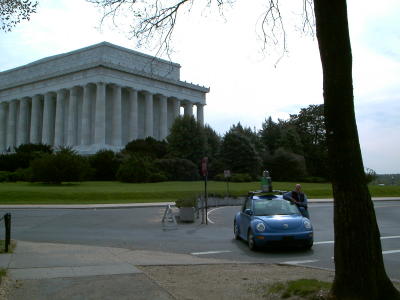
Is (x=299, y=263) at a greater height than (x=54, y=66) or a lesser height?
lesser

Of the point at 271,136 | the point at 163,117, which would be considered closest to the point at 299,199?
the point at 271,136

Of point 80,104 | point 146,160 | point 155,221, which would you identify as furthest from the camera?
point 80,104

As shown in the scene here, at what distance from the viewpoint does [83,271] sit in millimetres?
8953

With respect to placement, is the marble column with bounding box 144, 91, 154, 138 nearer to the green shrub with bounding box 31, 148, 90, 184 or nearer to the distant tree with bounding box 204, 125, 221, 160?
the distant tree with bounding box 204, 125, 221, 160

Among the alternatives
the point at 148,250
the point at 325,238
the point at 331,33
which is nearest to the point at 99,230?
the point at 148,250

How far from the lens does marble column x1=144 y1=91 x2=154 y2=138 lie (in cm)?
9044

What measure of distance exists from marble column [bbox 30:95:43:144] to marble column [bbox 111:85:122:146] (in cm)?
1990

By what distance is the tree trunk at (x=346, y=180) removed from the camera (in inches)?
232

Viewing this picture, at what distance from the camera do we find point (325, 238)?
1528cm

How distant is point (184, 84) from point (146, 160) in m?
39.8

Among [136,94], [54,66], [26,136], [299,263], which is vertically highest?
[54,66]

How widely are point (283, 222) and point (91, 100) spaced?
77710 millimetres

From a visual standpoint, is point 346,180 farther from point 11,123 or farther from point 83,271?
point 11,123

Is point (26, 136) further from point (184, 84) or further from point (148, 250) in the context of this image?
point (148, 250)
